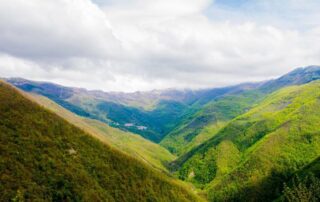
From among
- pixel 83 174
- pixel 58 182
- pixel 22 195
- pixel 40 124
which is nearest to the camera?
pixel 22 195

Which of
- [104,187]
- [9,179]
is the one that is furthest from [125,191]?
[9,179]

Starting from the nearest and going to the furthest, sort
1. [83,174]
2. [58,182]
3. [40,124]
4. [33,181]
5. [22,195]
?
1. [22,195]
2. [33,181]
3. [58,182]
4. [83,174]
5. [40,124]

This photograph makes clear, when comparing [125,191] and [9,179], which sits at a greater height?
[9,179]

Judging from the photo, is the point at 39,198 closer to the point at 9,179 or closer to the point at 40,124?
the point at 9,179

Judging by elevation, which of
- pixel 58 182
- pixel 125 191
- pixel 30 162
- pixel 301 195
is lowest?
pixel 125 191

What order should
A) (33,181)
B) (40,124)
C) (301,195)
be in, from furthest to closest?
1. (40,124)
2. (33,181)
3. (301,195)

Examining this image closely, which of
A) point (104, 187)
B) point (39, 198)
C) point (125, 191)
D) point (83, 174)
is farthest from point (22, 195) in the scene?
point (125, 191)

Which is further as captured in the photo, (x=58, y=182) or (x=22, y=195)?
(x=58, y=182)

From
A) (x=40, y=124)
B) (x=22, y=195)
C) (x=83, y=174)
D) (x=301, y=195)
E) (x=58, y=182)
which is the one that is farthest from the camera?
(x=40, y=124)

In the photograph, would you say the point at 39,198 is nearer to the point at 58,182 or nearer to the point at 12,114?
the point at 58,182
